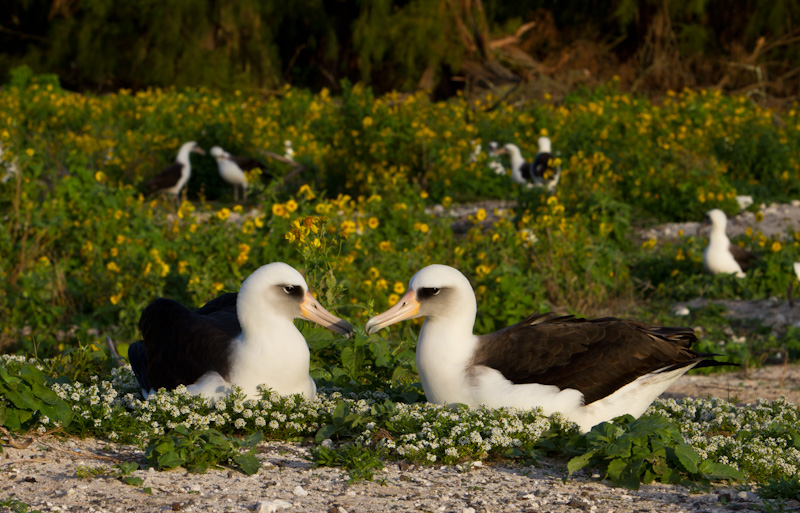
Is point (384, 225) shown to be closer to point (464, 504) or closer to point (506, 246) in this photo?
point (506, 246)

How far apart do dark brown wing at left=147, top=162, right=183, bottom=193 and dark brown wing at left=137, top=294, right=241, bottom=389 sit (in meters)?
7.86

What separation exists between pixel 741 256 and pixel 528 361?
18.4 ft

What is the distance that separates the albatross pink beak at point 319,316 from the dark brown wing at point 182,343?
37cm

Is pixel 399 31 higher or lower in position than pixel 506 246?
higher

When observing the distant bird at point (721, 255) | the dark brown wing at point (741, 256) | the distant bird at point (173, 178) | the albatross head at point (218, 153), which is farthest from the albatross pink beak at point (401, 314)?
the albatross head at point (218, 153)

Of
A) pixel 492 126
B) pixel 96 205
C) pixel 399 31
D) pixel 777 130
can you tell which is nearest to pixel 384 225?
pixel 96 205

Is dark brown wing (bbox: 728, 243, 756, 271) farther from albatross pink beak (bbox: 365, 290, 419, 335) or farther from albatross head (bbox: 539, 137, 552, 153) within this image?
albatross pink beak (bbox: 365, 290, 419, 335)

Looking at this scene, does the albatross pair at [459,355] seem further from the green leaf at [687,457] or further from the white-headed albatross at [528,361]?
the green leaf at [687,457]

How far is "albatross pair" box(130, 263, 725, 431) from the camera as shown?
4.76 m

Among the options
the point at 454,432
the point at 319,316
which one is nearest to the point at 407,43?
the point at 319,316

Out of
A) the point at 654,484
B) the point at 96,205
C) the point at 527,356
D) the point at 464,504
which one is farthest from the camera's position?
→ the point at 96,205

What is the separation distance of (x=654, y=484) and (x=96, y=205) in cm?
628

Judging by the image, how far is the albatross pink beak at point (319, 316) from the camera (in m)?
4.92

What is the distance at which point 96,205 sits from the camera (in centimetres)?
901
